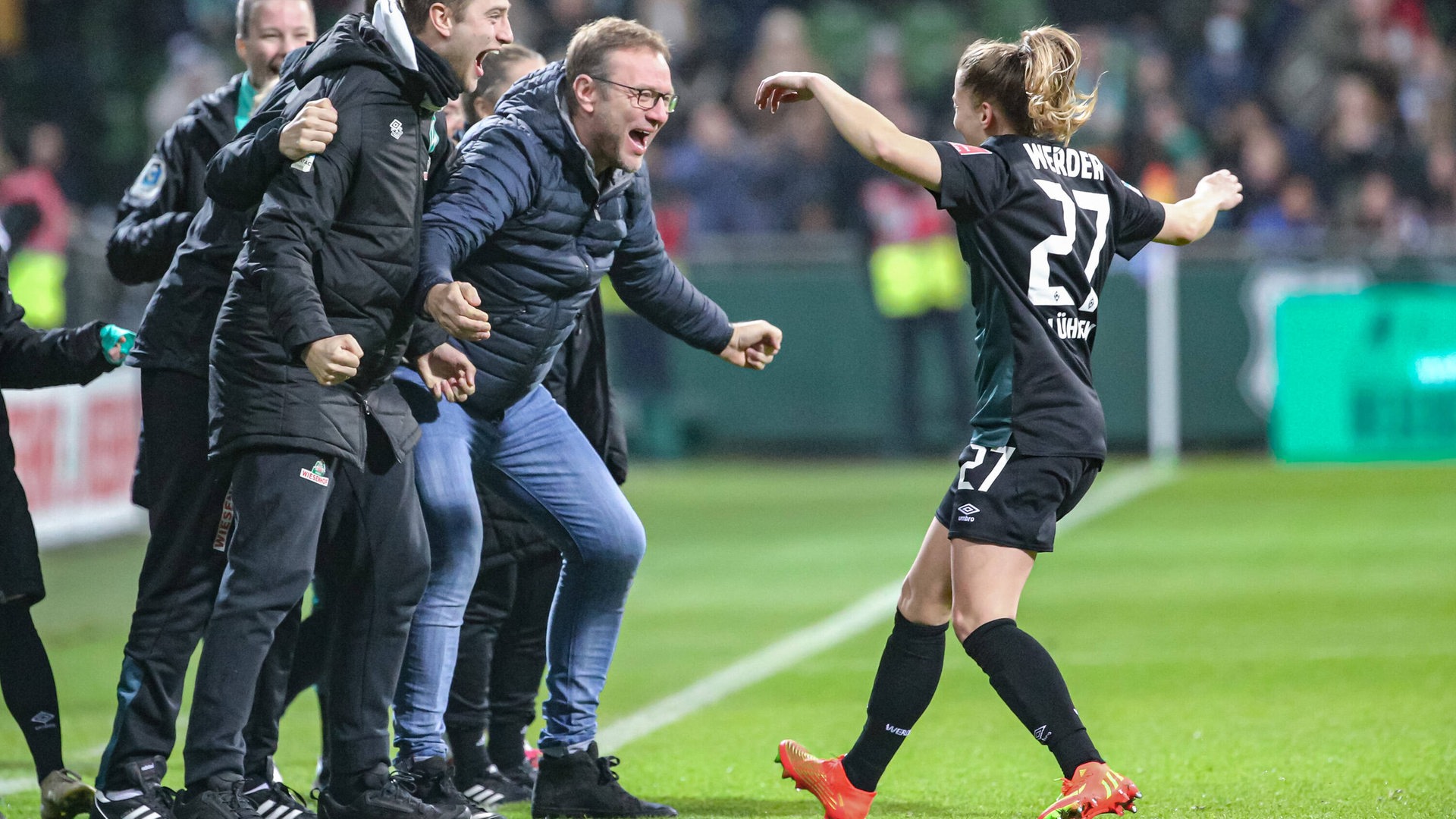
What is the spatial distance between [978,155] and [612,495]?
49.4 inches

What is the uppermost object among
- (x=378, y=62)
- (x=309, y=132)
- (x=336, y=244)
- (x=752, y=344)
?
(x=378, y=62)

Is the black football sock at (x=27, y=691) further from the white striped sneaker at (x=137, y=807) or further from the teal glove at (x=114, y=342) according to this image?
the teal glove at (x=114, y=342)

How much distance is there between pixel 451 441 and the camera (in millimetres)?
4652

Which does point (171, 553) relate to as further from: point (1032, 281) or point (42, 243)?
point (42, 243)

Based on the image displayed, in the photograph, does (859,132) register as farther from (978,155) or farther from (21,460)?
(21,460)

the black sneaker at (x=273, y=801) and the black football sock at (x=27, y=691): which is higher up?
the black football sock at (x=27, y=691)

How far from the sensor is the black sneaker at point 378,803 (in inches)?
167

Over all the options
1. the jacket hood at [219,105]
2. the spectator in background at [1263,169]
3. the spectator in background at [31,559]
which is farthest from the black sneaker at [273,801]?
the spectator in background at [1263,169]

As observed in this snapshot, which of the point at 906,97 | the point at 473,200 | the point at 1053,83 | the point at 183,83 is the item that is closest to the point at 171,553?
the point at 473,200

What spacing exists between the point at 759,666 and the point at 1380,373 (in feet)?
25.8

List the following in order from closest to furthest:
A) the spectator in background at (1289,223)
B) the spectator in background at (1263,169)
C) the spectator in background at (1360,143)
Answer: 1. the spectator in background at (1289,223)
2. the spectator in background at (1263,169)
3. the spectator in background at (1360,143)

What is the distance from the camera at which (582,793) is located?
4.71 meters

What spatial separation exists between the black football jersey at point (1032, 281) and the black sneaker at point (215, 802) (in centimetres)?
176

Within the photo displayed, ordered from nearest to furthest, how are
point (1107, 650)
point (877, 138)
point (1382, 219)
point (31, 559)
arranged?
point (877, 138) → point (31, 559) → point (1107, 650) → point (1382, 219)
